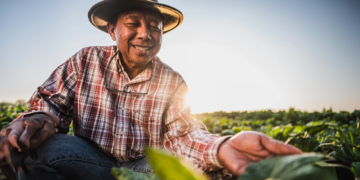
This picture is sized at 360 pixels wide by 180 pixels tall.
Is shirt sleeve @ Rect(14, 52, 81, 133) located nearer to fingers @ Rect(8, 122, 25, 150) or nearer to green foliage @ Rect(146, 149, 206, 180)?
Result: fingers @ Rect(8, 122, 25, 150)

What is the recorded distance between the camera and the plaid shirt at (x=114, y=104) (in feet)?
6.10

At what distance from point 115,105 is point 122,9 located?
97cm

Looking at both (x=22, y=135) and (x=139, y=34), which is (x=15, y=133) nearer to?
(x=22, y=135)

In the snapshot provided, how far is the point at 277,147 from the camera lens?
78 cm

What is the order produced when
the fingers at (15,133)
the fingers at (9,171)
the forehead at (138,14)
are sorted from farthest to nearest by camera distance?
the forehead at (138,14) → the fingers at (15,133) → the fingers at (9,171)

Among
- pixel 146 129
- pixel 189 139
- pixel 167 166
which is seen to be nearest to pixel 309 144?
pixel 189 139

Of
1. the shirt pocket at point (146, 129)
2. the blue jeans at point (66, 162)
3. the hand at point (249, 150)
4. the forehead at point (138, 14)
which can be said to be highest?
the forehead at point (138, 14)

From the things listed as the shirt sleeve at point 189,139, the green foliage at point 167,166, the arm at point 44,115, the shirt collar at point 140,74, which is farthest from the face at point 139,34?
the green foliage at point 167,166

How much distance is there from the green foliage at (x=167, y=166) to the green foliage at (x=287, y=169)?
0.11 metres

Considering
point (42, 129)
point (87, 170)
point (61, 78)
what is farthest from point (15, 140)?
point (61, 78)

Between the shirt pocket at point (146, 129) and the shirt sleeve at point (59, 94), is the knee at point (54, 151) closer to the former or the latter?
the shirt sleeve at point (59, 94)

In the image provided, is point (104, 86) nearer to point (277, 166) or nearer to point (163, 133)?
point (163, 133)

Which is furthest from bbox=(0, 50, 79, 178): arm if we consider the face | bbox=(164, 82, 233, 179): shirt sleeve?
bbox=(164, 82, 233, 179): shirt sleeve

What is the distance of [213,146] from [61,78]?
1670mm
